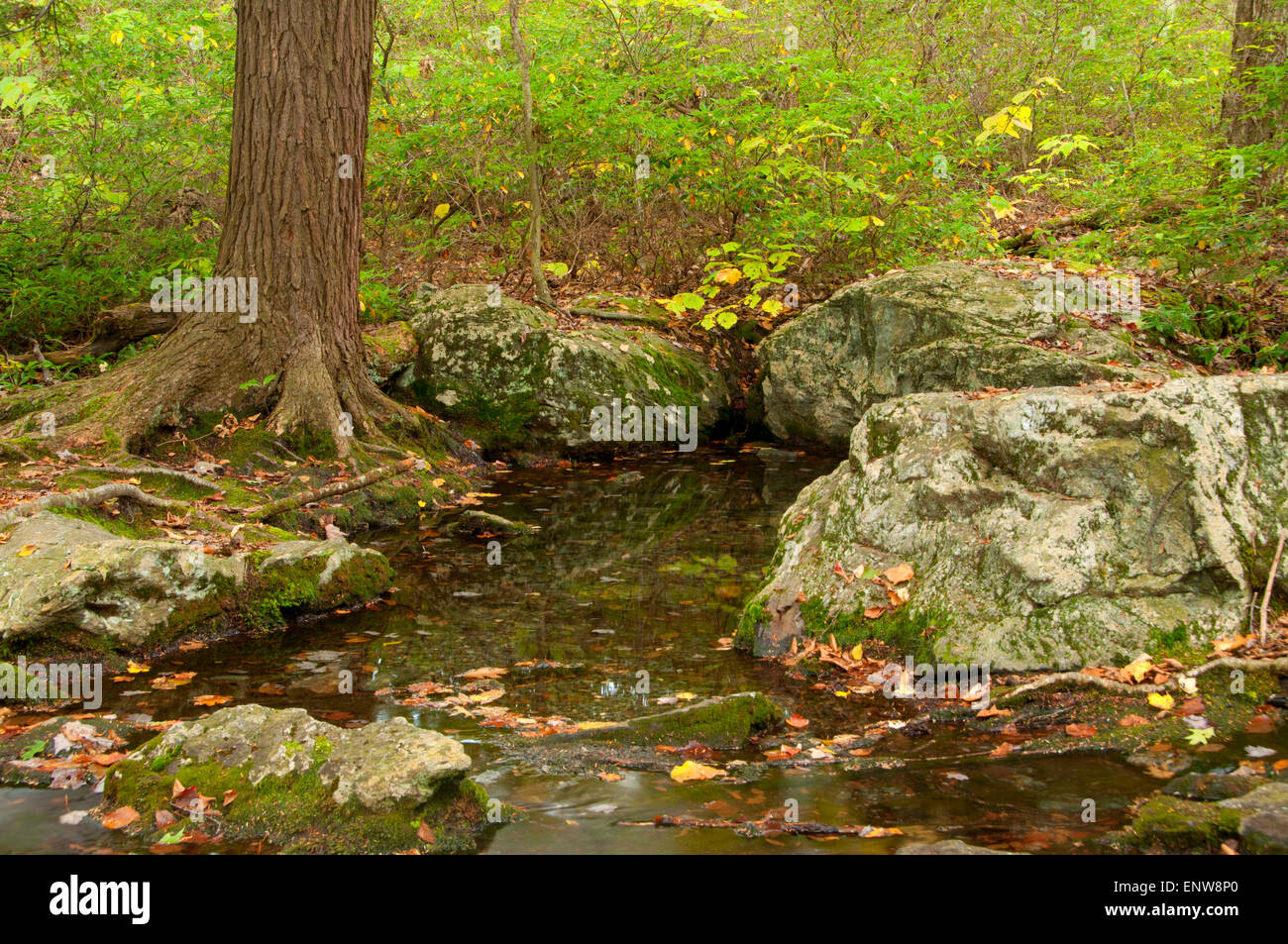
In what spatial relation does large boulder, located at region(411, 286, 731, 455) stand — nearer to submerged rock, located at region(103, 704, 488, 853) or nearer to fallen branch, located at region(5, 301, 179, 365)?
fallen branch, located at region(5, 301, 179, 365)

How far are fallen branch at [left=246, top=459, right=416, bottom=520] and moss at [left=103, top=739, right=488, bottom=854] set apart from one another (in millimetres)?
3809

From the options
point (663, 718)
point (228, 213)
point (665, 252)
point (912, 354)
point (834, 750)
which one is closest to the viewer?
point (834, 750)

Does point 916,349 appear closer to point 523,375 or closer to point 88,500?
point 523,375

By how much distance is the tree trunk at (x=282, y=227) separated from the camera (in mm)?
8109

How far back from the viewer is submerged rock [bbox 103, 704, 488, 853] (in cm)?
302

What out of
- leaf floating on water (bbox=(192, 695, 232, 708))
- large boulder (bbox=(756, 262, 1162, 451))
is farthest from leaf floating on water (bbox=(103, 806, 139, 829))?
large boulder (bbox=(756, 262, 1162, 451))

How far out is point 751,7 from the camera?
50.9 feet

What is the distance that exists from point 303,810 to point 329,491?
4.95 meters

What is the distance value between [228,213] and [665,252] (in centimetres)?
694

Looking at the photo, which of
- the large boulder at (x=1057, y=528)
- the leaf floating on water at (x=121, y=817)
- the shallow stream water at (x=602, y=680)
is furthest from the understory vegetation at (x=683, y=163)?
the leaf floating on water at (x=121, y=817)

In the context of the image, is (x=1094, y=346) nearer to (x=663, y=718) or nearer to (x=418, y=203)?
(x=663, y=718)

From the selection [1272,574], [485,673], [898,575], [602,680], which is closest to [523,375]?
[485,673]

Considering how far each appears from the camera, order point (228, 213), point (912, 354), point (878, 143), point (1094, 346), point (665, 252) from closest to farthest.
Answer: point (228, 213) < point (1094, 346) < point (912, 354) < point (878, 143) < point (665, 252)

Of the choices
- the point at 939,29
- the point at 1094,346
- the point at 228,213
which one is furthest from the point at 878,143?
the point at 228,213
